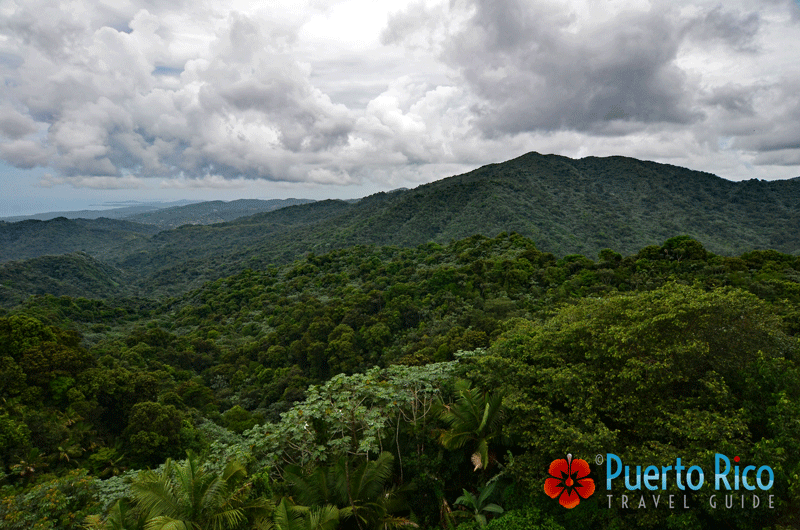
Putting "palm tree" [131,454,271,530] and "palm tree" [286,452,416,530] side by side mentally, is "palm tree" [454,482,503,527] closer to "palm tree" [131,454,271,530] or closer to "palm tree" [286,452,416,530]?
"palm tree" [286,452,416,530]

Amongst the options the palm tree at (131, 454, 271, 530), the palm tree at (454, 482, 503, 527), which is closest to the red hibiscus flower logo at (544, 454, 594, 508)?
the palm tree at (454, 482, 503, 527)

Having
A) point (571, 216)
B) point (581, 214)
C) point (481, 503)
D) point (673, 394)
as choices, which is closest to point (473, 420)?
point (481, 503)

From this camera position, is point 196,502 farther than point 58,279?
No

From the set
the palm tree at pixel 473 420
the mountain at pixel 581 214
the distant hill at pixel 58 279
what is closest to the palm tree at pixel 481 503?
Result: the palm tree at pixel 473 420

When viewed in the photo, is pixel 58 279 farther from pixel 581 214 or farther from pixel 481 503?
pixel 581 214

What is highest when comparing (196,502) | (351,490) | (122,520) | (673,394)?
(673,394)

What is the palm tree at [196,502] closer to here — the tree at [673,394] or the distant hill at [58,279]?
the tree at [673,394]

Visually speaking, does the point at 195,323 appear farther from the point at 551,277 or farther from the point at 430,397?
the point at 430,397
